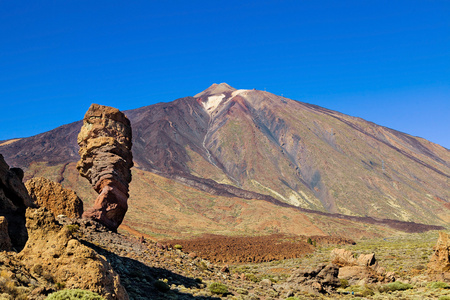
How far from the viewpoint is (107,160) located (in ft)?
75.8

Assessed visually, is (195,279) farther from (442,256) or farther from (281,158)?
(281,158)

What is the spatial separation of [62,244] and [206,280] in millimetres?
12589

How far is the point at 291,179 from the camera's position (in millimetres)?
134125

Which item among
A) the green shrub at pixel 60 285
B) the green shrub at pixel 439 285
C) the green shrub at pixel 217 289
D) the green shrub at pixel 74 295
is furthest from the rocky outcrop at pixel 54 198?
the green shrub at pixel 439 285

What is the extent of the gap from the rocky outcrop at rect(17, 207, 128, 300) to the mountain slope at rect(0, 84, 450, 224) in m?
90.7

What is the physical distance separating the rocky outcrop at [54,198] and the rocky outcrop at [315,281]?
558 inches

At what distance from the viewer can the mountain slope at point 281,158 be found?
119m

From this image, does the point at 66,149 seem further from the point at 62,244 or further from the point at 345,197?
the point at 62,244

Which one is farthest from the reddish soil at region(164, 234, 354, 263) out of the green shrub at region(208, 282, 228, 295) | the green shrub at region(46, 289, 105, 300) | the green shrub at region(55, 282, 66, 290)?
the green shrub at region(46, 289, 105, 300)

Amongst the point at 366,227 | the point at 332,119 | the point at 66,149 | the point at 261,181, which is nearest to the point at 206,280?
the point at 366,227

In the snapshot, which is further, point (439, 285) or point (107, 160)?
point (107, 160)

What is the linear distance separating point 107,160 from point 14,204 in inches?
403

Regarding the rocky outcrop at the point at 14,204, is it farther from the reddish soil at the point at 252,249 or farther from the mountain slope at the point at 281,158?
the mountain slope at the point at 281,158

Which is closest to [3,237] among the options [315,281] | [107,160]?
[107,160]
